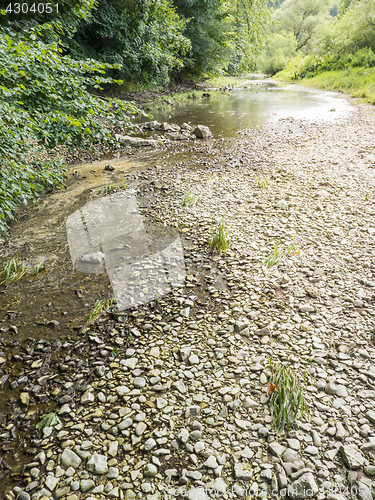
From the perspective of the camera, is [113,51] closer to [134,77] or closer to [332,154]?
[134,77]

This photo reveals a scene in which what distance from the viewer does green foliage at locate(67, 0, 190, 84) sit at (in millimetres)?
17875

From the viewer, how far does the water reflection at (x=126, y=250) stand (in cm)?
521

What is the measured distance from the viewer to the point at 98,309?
4.67 metres

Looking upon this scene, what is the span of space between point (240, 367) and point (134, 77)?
24.6 metres

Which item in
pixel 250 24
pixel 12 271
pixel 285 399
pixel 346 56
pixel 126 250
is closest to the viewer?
pixel 285 399

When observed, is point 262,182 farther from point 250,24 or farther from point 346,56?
point 250,24

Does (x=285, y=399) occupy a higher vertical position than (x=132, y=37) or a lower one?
lower

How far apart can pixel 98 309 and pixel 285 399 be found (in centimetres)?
294

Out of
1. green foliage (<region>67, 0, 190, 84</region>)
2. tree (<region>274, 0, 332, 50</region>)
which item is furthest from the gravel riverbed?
tree (<region>274, 0, 332, 50</region>)

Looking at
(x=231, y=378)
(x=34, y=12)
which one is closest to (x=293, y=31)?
(x=34, y=12)

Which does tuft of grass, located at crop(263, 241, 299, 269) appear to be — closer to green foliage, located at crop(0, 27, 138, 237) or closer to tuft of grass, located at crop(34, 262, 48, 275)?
tuft of grass, located at crop(34, 262, 48, 275)

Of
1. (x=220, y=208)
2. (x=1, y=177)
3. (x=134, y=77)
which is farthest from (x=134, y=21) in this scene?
(x=1, y=177)

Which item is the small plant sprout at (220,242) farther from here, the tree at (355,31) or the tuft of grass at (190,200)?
the tree at (355,31)

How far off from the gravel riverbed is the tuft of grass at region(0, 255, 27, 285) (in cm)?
190
